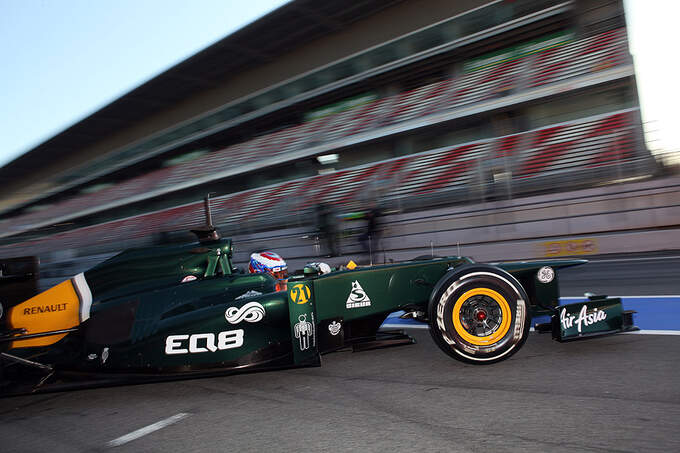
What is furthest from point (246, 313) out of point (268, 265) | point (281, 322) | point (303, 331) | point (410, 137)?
point (410, 137)

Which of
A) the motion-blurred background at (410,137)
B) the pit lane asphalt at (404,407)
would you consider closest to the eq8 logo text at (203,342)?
the pit lane asphalt at (404,407)

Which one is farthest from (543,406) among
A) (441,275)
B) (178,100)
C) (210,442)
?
(178,100)

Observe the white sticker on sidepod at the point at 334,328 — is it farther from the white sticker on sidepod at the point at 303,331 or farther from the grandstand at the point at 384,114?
the grandstand at the point at 384,114

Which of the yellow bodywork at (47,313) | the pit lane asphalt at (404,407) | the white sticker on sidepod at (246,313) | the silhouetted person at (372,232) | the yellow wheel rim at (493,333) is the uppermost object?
the silhouetted person at (372,232)

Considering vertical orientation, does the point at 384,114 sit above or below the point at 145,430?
above

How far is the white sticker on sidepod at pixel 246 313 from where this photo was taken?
11.7ft

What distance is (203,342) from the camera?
3504mm

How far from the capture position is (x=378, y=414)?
2.69m

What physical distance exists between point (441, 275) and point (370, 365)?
821mm

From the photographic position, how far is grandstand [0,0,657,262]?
1221cm

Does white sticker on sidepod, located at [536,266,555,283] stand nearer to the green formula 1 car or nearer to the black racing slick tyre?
the green formula 1 car

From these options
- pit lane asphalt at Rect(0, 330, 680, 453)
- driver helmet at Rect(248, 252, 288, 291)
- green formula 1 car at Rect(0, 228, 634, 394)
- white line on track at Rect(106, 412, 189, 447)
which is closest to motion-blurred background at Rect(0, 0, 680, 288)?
driver helmet at Rect(248, 252, 288, 291)

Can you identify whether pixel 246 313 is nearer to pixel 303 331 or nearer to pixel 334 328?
pixel 303 331

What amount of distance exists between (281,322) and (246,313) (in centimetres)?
25
